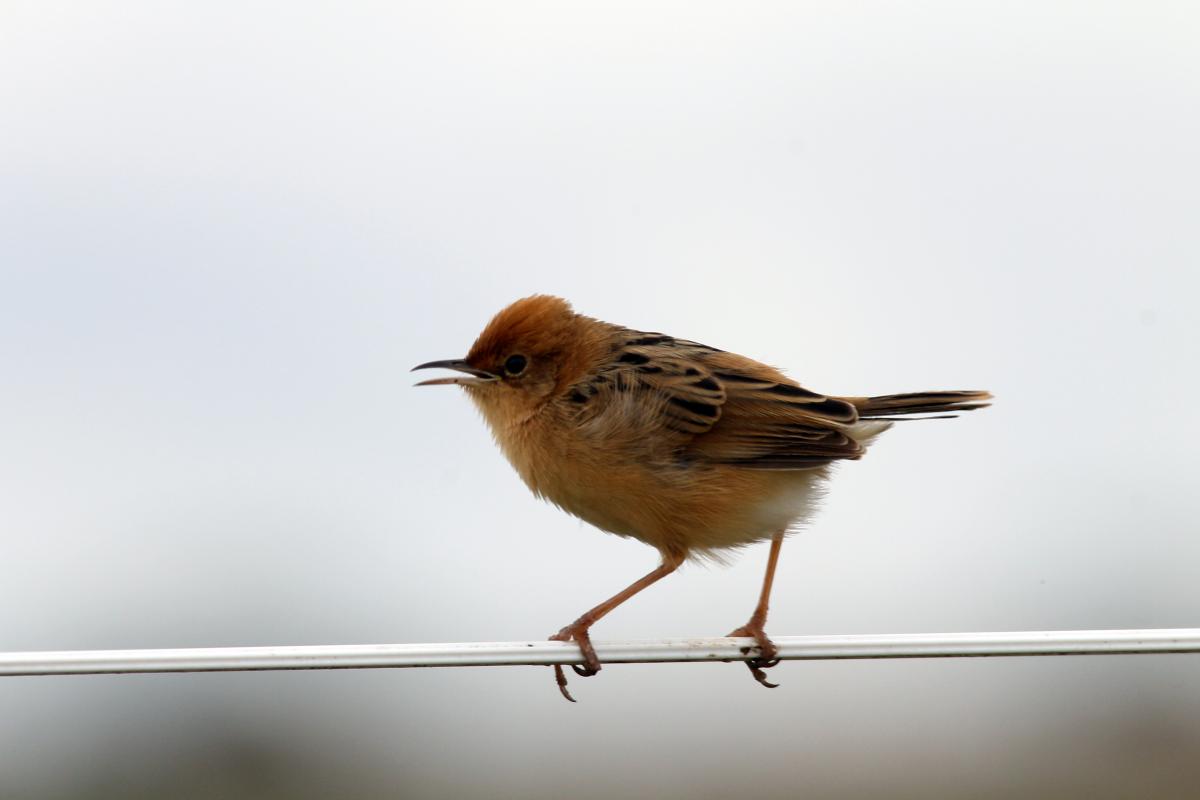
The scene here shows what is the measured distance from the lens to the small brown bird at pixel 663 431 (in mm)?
7523

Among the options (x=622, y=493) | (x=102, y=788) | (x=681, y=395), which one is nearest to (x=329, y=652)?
(x=622, y=493)

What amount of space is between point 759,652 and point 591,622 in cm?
80

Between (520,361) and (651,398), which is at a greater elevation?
(520,361)

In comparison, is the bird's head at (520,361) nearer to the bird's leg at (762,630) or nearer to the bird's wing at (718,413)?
the bird's wing at (718,413)

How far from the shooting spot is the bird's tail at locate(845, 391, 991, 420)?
8.16 m

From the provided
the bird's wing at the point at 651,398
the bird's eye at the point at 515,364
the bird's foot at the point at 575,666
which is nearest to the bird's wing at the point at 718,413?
the bird's wing at the point at 651,398

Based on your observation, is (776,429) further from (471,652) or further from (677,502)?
(471,652)

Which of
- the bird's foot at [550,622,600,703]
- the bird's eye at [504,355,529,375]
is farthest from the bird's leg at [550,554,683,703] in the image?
the bird's eye at [504,355,529,375]

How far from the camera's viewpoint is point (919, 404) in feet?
27.0

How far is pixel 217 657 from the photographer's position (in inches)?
194

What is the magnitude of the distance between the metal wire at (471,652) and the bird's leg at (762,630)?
1400 millimetres

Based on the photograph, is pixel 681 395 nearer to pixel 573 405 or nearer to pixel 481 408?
pixel 573 405

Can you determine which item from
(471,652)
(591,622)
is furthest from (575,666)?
(471,652)

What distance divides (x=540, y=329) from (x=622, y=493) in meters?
1.20
